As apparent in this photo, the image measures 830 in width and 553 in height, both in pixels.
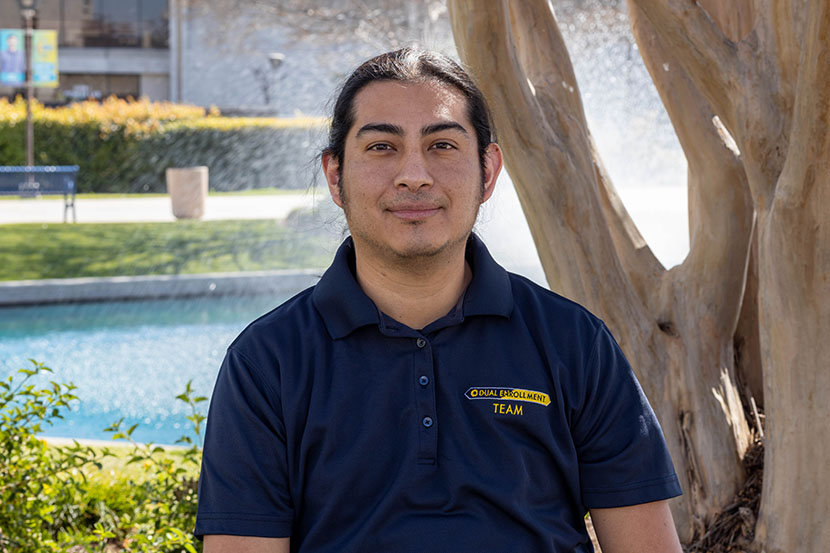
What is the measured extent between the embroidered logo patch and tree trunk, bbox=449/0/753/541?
1361mm

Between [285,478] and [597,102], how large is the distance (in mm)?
13325

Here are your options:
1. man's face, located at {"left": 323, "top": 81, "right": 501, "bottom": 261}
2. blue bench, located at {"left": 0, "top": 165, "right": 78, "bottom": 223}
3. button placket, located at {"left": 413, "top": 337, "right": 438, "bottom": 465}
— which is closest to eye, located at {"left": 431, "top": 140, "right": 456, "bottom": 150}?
man's face, located at {"left": 323, "top": 81, "right": 501, "bottom": 261}

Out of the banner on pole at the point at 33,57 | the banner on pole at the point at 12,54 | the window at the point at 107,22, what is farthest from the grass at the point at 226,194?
the window at the point at 107,22

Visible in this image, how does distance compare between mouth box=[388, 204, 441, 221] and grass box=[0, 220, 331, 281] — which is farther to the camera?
grass box=[0, 220, 331, 281]

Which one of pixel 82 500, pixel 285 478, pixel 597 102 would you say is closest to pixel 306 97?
pixel 597 102

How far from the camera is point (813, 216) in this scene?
2447mm

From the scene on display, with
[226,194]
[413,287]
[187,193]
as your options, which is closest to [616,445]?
[413,287]

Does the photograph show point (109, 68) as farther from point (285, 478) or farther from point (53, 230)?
point (285, 478)

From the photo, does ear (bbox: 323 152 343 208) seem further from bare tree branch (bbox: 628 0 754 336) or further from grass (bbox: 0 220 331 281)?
grass (bbox: 0 220 331 281)

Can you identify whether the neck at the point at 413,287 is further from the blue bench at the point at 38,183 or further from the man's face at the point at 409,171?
the blue bench at the point at 38,183

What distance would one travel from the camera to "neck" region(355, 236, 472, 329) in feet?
5.98

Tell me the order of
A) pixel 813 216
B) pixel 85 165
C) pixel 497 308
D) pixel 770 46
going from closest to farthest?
pixel 497 308 → pixel 813 216 → pixel 770 46 → pixel 85 165

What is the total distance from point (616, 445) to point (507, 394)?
0.22 meters

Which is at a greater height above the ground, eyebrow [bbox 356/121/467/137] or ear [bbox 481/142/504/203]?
eyebrow [bbox 356/121/467/137]
